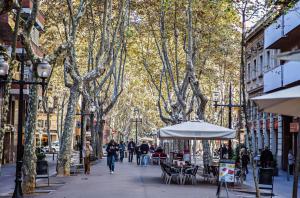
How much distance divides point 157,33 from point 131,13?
14.0 ft

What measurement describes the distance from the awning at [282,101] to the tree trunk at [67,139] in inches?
616

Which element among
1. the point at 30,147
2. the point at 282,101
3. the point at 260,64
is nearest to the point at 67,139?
the point at 30,147

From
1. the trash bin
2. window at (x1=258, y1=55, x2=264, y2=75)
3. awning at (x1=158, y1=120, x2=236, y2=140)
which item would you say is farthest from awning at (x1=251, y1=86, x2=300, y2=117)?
window at (x1=258, y1=55, x2=264, y2=75)

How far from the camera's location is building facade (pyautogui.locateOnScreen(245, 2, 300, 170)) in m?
27.5

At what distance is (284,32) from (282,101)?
21564 mm

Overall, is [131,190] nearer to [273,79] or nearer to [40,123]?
[273,79]

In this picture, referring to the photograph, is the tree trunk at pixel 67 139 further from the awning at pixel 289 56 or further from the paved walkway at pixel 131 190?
the awning at pixel 289 56

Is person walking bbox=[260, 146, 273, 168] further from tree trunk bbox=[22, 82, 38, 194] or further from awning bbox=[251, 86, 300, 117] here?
awning bbox=[251, 86, 300, 117]

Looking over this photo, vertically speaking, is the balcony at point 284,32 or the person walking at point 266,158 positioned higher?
the balcony at point 284,32

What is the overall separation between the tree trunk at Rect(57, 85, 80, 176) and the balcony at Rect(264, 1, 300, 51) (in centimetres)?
985

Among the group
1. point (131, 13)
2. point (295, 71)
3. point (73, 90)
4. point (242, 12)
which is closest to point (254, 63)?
point (131, 13)

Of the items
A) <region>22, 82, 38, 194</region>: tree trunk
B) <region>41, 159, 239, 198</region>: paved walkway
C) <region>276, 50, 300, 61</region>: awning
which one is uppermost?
<region>276, 50, 300, 61</region>: awning

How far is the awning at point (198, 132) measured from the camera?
2059 cm

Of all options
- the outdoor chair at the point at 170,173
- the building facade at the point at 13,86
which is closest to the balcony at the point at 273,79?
the outdoor chair at the point at 170,173
